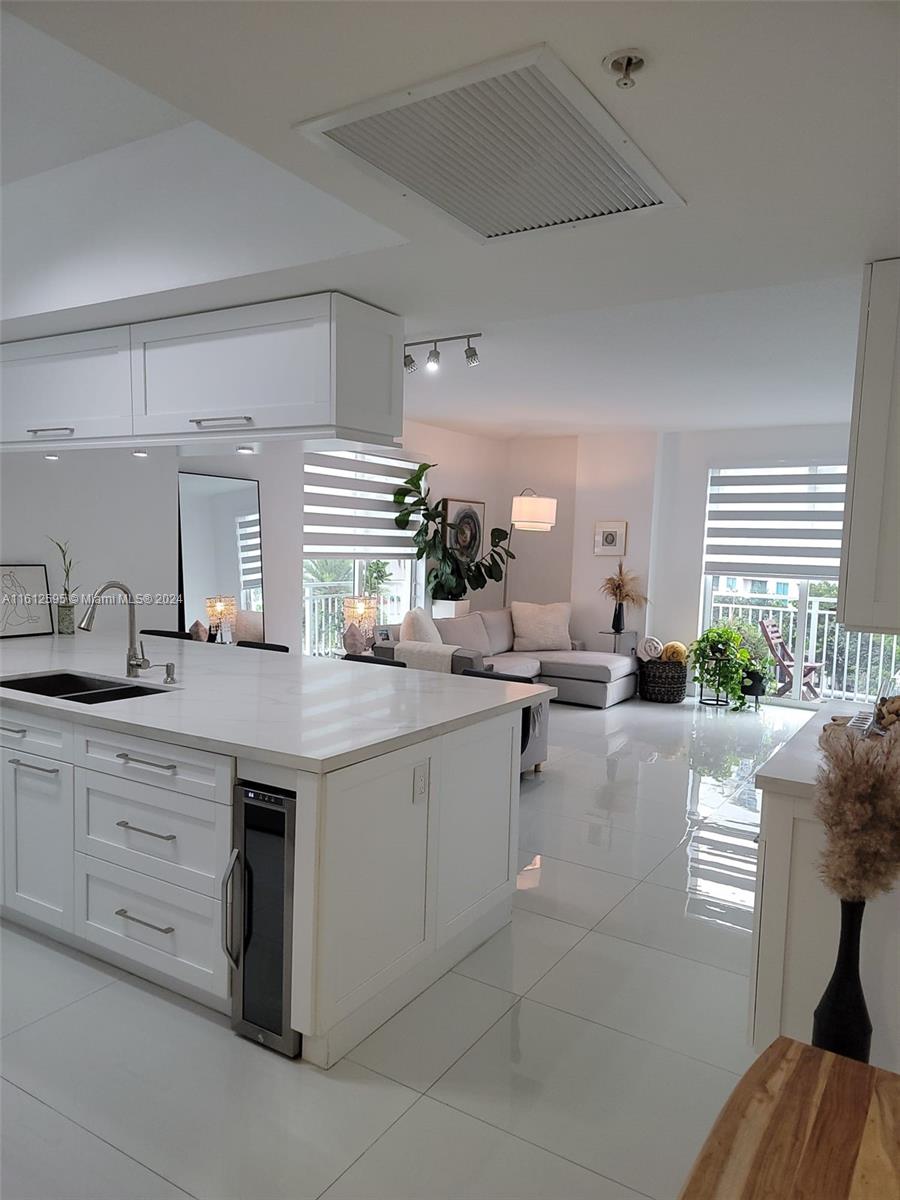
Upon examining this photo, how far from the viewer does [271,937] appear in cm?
227

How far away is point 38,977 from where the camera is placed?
Result: 2629 millimetres

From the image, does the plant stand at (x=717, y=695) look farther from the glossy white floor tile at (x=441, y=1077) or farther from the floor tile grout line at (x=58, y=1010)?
the floor tile grout line at (x=58, y=1010)

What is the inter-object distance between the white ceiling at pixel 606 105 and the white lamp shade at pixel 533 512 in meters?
4.25

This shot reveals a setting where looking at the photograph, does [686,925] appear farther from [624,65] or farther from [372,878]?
[624,65]

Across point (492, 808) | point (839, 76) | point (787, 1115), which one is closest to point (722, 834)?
point (492, 808)

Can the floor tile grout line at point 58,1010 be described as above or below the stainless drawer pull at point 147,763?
below

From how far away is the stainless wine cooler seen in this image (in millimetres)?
2225

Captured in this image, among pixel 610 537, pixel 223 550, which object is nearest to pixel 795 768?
pixel 223 550

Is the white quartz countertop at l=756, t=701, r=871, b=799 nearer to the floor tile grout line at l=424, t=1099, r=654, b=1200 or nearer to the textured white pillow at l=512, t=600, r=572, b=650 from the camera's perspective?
the floor tile grout line at l=424, t=1099, r=654, b=1200

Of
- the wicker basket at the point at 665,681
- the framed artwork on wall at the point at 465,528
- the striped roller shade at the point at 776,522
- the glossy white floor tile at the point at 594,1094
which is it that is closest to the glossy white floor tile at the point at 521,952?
the glossy white floor tile at the point at 594,1094

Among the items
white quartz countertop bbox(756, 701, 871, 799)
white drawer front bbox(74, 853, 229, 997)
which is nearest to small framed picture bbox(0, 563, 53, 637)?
white drawer front bbox(74, 853, 229, 997)

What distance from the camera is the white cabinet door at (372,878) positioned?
2.20m

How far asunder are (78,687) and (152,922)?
124 centimetres

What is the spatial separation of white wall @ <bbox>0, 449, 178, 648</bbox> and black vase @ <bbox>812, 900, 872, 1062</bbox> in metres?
3.74
